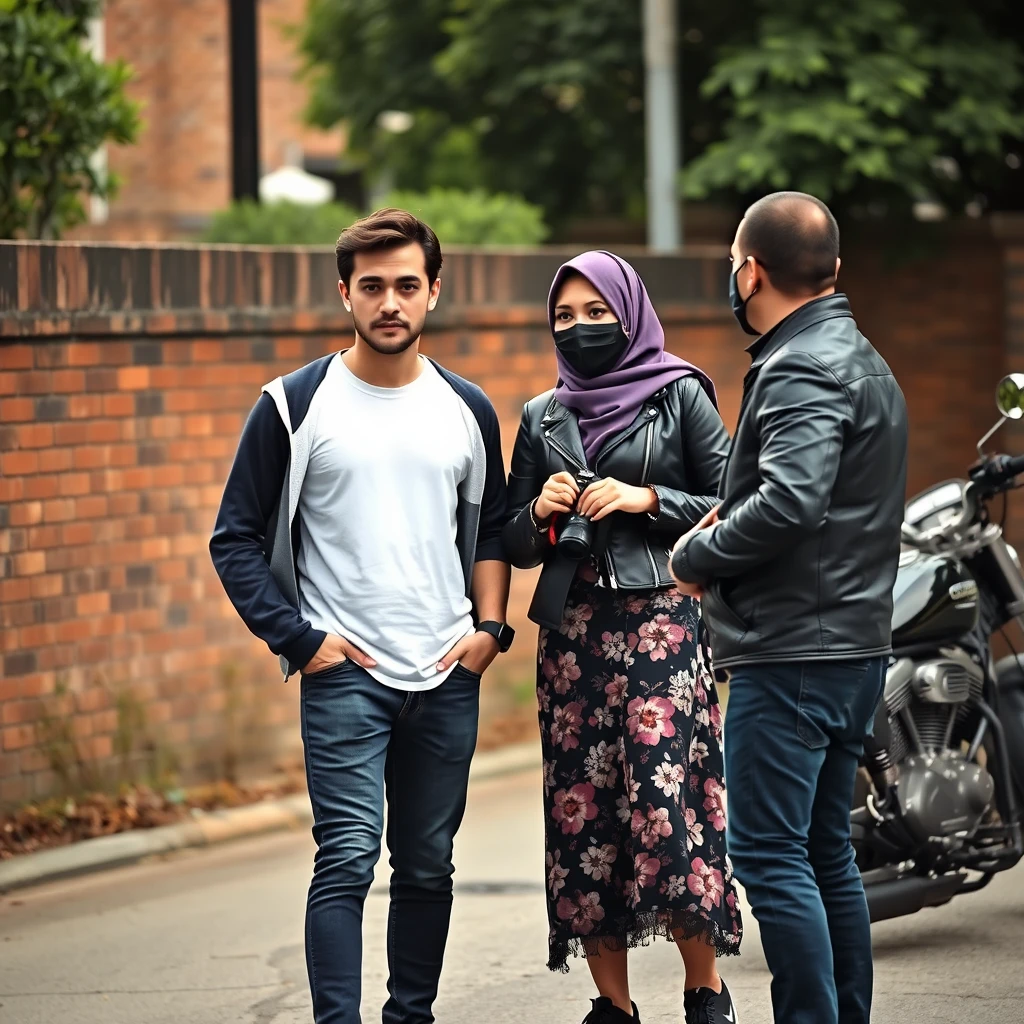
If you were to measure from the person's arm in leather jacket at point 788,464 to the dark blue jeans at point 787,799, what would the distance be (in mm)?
Answer: 264

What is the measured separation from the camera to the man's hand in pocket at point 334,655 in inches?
159

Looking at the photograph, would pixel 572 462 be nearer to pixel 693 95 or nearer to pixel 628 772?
pixel 628 772

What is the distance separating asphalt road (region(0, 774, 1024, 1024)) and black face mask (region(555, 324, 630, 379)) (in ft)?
5.38

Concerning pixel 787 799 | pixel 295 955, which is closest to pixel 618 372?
pixel 787 799

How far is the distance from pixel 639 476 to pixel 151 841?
3.09m

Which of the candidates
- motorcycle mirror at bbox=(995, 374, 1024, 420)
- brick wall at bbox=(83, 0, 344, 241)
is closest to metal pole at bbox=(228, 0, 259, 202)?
motorcycle mirror at bbox=(995, 374, 1024, 420)

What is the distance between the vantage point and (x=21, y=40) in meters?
7.12

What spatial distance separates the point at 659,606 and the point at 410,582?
572mm

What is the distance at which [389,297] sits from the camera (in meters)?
4.05

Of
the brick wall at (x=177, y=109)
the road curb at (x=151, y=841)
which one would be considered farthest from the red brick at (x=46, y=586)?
→ the brick wall at (x=177, y=109)

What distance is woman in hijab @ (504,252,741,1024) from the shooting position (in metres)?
4.16

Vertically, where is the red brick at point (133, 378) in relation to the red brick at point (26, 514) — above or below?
above

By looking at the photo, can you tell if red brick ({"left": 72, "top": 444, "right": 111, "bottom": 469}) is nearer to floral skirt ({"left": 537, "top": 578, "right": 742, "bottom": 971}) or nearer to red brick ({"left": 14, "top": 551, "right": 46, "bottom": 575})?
red brick ({"left": 14, "top": 551, "right": 46, "bottom": 575})

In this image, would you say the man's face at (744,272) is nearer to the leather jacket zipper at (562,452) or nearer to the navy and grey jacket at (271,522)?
the leather jacket zipper at (562,452)
